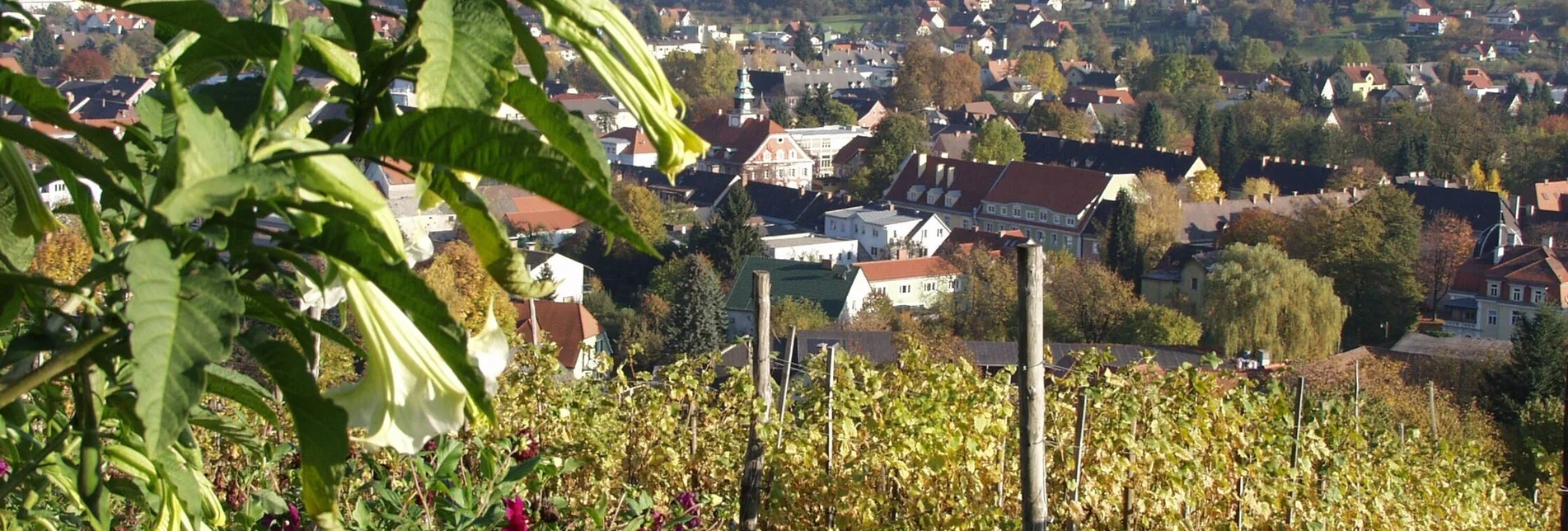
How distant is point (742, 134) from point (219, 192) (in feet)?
100

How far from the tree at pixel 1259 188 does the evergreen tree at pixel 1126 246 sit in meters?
5.40

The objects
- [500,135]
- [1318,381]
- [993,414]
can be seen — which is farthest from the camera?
[1318,381]

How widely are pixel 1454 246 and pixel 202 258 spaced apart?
20.4 meters

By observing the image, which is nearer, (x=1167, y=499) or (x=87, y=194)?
(x=87, y=194)

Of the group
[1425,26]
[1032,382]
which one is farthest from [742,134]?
[1425,26]

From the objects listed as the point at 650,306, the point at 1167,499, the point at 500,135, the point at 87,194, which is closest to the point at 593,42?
the point at 500,135

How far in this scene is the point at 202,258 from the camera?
0.37m

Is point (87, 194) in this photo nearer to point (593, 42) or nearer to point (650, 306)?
point (593, 42)

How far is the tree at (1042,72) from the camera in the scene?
146 ft

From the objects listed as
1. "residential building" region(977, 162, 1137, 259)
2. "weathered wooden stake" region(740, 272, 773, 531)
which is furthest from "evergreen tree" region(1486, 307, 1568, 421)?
"weathered wooden stake" region(740, 272, 773, 531)

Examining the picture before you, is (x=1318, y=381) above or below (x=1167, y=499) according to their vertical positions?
below

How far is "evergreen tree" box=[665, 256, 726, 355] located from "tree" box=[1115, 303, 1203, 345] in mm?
4170

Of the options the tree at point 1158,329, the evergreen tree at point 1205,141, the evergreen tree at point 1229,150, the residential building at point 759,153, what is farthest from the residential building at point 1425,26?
the tree at point 1158,329

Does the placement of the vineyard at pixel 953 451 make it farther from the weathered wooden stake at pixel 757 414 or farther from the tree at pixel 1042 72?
the tree at pixel 1042 72
